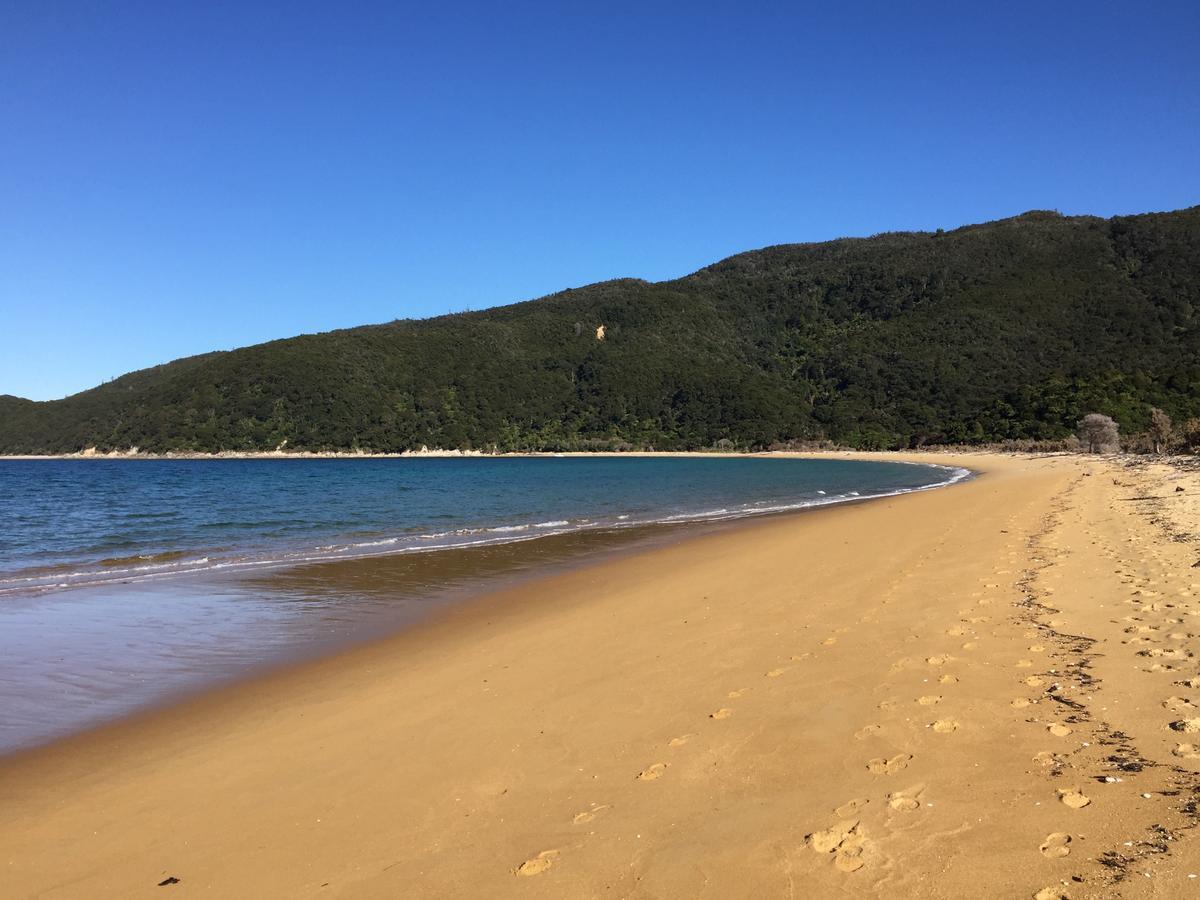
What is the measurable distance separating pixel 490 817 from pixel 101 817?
99.6 inches

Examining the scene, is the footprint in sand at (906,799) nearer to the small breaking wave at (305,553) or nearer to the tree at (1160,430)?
the small breaking wave at (305,553)

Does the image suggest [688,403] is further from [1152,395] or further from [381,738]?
[381,738]

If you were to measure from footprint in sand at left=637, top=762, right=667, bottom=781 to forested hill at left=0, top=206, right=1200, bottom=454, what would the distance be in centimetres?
8682

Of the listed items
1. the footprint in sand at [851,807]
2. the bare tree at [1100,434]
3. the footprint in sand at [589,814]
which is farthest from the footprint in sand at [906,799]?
the bare tree at [1100,434]

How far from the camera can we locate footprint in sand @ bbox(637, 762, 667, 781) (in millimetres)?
4403

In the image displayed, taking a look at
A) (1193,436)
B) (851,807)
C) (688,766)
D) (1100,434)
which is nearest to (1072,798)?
(851,807)

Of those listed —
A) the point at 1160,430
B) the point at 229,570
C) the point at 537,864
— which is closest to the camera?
the point at 537,864

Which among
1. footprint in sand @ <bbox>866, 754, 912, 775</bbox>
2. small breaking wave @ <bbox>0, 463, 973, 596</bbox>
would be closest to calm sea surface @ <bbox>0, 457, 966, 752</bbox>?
small breaking wave @ <bbox>0, 463, 973, 596</bbox>

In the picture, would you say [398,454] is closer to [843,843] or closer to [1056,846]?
[843,843]

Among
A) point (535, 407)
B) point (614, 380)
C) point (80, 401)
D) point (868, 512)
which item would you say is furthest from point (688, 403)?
point (80, 401)

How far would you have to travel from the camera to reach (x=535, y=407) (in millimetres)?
132000

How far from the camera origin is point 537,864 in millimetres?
3547

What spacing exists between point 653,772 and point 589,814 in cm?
60

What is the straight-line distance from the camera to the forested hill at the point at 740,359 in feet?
307
